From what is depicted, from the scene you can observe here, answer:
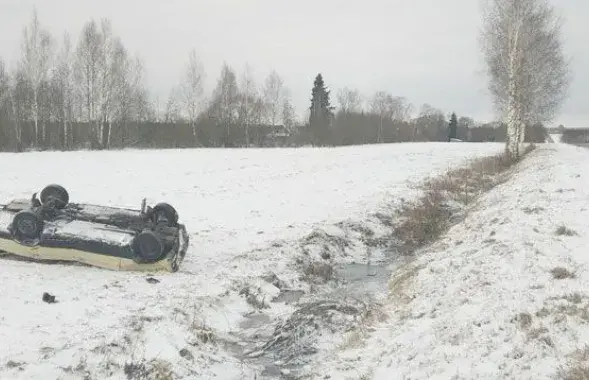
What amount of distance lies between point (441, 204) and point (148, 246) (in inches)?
447

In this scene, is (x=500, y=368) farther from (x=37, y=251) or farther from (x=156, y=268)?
(x=37, y=251)

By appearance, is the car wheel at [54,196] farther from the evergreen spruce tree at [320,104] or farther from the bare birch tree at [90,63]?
the evergreen spruce tree at [320,104]

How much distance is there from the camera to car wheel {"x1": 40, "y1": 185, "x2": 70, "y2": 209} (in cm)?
957

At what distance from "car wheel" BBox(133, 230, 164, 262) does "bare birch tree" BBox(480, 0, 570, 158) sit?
23.1m

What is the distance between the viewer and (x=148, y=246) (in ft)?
28.2

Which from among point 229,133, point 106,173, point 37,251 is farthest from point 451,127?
point 37,251

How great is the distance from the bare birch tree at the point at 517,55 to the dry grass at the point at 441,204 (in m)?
3.93

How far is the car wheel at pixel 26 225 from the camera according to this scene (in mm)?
8445

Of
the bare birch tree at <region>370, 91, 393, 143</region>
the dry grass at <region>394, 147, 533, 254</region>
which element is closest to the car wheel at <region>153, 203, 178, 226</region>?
the dry grass at <region>394, 147, 533, 254</region>

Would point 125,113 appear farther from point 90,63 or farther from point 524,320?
point 524,320

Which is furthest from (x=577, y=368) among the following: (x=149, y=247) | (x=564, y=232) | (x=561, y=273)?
(x=149, y=247)

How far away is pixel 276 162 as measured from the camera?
106 ft

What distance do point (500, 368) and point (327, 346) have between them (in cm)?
246

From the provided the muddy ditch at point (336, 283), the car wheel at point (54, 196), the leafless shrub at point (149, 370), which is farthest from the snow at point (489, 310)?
the car wheel at point (54, 196)
